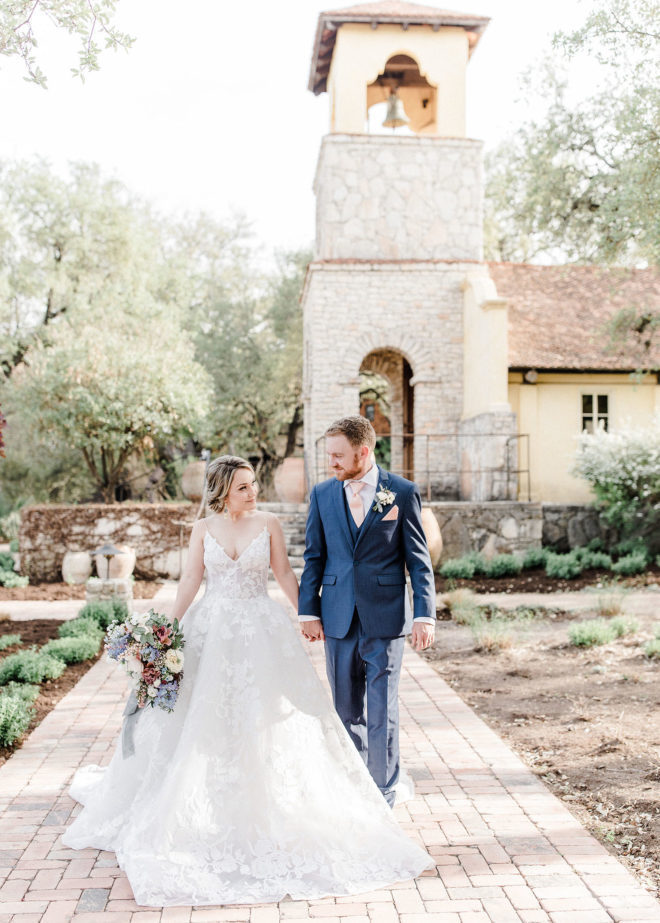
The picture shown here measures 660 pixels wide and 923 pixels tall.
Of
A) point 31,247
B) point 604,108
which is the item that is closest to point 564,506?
point 604,108

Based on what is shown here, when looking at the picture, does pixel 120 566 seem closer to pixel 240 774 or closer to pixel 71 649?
pixel 71 649

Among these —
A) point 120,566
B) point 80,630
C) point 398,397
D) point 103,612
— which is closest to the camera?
point 80,630

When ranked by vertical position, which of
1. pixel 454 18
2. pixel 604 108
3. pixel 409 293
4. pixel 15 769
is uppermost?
pixel 454 18

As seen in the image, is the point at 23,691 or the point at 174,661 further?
the point at 23,691

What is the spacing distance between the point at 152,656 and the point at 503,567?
10.8 meters

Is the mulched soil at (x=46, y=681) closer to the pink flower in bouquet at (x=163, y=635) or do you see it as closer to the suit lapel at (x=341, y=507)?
the pink flower in bouquet at (x=163, y=635)

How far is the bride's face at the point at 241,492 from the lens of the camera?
432cm

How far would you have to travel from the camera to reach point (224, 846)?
3713 millimetres

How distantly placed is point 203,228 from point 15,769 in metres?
30.5

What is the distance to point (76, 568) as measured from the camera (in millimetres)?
14102

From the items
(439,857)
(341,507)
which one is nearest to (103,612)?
(341,507)

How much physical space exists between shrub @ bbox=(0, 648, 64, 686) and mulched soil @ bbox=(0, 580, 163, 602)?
4.87m

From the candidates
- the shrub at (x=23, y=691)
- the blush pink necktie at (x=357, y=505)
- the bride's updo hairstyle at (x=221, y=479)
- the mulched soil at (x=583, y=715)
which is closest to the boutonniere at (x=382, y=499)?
the blush pink necktie at (x=357, y=505)

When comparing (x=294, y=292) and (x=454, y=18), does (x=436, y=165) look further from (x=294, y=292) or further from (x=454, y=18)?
(x=294, y=292)
